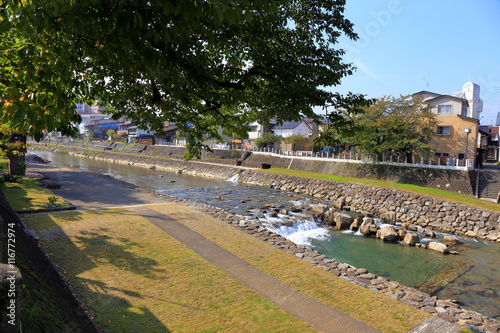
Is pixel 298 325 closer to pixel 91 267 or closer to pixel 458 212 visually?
pixel 91 267

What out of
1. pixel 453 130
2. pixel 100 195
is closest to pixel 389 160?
pixel 453 130

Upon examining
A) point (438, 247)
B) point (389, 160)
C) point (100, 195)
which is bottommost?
point (438, 247)

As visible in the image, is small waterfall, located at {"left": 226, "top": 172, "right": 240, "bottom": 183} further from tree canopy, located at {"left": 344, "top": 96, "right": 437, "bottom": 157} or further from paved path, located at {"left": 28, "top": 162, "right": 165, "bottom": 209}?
paved path, located at {"left": 28, "top": 162, "right": 165, "bottom": 209}

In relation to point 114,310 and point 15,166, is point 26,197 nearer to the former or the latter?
point 15,166

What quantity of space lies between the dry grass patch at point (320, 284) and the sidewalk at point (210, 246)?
11cm

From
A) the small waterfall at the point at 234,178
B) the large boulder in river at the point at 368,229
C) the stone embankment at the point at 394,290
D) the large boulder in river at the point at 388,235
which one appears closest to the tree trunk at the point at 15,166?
the stone embankment at the point at 394,290

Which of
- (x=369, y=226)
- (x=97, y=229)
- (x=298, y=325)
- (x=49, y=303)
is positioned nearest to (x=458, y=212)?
(x=369, y=226)

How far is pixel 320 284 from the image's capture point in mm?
8234

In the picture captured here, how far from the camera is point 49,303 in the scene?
4.56m

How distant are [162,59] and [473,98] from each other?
53.8 meters

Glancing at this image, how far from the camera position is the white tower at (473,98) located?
4425 cm

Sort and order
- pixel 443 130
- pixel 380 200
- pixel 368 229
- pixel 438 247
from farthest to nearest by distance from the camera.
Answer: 1. pixel 443 130
2. pixel 380 200
3. pixel 368 229
4. pixel 438 247

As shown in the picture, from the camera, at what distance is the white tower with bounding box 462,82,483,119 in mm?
44250

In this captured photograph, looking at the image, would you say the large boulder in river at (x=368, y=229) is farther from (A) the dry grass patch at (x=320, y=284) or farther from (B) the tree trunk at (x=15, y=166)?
(B) the tree trunk at (x=15, y=166)
